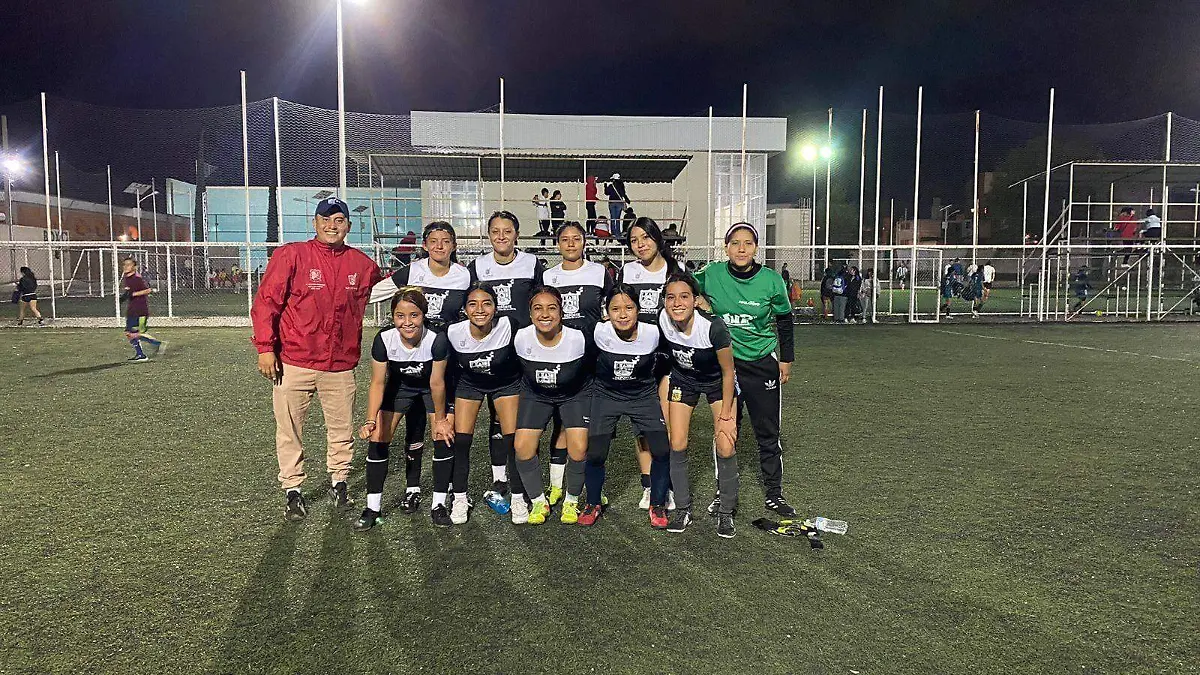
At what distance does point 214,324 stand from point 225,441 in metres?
14.8

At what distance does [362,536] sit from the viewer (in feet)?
15.4

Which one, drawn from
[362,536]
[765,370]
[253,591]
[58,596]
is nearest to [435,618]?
[253,591]

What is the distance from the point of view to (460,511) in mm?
5008

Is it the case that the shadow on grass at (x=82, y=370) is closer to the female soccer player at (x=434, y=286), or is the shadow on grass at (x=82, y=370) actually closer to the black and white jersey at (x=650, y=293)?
the female soccer player at (x=434, y=286)

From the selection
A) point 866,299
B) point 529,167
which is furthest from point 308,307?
point 866,299

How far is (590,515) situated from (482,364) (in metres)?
1.27

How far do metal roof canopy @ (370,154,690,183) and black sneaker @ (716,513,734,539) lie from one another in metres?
16.8

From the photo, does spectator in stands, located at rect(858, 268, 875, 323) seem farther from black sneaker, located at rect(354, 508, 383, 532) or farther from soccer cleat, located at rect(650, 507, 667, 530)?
black sneaker, located at rect(354, 508, 383, 532)

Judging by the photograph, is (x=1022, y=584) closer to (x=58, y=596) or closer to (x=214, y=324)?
(x=58, y=596)

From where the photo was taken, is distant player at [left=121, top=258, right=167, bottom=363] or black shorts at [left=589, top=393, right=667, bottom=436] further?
distant player at [left=121, top=258, right=167, bottom=363]

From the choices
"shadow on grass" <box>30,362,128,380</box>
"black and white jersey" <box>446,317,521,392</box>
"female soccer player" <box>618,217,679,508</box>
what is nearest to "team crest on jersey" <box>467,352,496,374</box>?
"black and white jersey" <box>446,317,521,392</box>

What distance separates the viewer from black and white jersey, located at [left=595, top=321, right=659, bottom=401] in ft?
15.8

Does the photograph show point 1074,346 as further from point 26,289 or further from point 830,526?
point 26,289

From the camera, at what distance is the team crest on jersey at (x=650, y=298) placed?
211 inches
